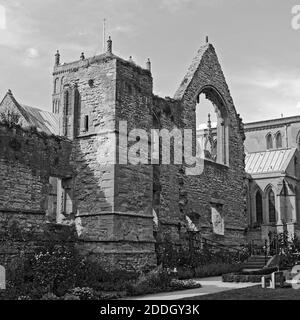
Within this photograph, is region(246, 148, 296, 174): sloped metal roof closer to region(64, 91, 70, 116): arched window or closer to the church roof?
the church roof

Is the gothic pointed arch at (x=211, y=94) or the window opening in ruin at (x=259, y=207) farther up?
the gothic pointed arch at (x=211, y=94)

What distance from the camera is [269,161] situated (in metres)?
50.2

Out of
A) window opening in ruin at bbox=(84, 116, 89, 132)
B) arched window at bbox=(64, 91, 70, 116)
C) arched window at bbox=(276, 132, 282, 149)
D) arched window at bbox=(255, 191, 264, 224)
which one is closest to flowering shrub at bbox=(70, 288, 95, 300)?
window opening in ruin at bbox=(84, 116, 89, 132)

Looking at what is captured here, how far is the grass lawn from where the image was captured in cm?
1310

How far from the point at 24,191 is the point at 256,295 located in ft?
26.2

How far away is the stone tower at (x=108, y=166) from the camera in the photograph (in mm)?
17844

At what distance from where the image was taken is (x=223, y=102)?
94.3 ft

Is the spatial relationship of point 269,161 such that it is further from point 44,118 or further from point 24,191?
point 24,191

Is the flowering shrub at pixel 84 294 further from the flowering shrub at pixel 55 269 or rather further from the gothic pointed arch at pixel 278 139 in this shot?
the gothic pointed arch at pixel 278 139

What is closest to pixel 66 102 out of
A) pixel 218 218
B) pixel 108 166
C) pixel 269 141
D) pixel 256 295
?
pixel 108 166

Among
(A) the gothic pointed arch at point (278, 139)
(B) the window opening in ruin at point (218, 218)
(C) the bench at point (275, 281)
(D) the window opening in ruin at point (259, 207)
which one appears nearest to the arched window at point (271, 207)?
(D) the window opening in ruin at point (259, 207)

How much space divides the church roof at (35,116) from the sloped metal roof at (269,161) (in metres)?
20.5
